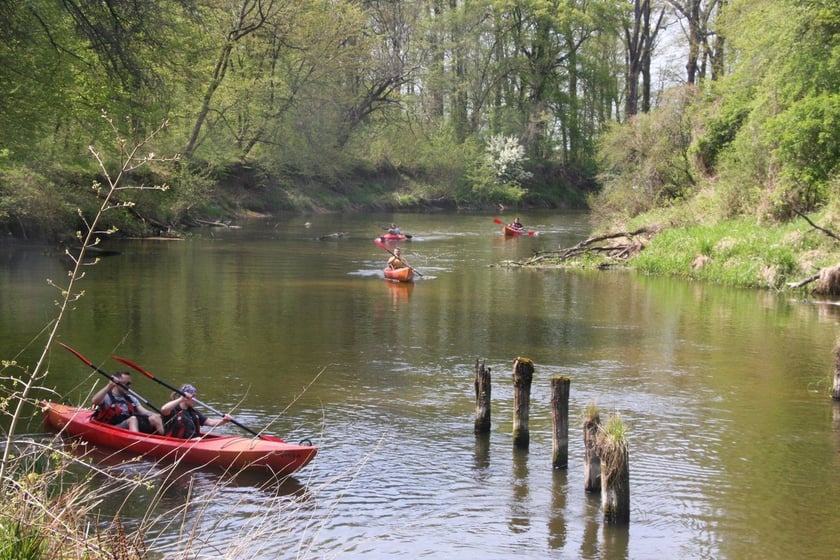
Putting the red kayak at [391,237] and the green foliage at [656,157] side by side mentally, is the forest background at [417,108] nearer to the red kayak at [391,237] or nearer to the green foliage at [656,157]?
the green foliage at [656,157]

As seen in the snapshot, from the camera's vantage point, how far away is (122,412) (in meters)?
11.2

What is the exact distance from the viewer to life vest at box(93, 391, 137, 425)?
1112cm

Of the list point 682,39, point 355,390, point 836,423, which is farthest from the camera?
point 682,39

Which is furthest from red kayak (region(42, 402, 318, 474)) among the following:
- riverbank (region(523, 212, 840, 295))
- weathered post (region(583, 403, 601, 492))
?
riverbank (region(523, 212, 840, 295))

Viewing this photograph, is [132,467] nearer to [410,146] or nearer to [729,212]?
[729,212]

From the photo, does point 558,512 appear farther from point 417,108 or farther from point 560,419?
point 417,108

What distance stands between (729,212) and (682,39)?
891 inches

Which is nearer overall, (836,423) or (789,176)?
(836,423)

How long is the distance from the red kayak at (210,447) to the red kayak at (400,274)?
1537 centimetres

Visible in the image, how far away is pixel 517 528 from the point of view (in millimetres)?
9078

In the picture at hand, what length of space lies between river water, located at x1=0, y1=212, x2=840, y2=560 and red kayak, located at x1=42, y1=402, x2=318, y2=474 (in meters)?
0.26

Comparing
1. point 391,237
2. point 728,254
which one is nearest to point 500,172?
point 391,237

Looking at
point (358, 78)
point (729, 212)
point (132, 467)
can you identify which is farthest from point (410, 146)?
point (132, 467)

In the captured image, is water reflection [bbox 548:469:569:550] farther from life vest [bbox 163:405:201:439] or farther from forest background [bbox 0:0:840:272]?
forest background [bbox 0:0:840:272]
